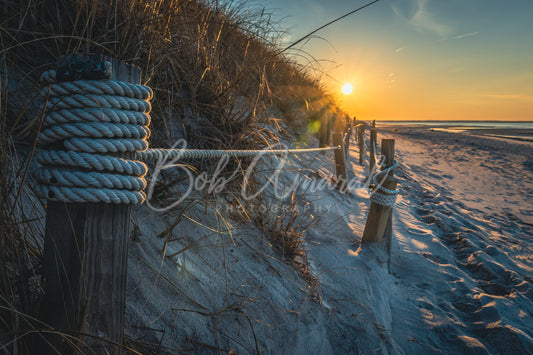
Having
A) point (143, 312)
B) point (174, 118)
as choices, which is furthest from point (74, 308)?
point (174, 118)

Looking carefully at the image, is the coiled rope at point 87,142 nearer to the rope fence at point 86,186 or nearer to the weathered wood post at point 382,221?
the rope fence at point 86,186

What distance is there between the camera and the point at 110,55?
1386 millimetres

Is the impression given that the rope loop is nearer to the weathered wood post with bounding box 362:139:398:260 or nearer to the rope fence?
the rope fence

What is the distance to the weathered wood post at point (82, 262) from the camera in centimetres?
71

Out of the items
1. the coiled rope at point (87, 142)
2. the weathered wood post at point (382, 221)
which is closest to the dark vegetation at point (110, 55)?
the coiled rope at point (87, 142)

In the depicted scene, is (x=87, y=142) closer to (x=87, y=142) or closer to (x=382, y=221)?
(x=87, y=142)

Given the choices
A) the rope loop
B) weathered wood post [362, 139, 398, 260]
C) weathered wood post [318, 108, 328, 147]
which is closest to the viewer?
the rope loop

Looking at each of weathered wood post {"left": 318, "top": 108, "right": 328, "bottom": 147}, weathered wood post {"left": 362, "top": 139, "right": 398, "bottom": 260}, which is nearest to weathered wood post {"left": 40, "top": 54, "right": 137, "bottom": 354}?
weathered wood post {"left": 362, "top": 139, "right": 398, "bottom": 260}

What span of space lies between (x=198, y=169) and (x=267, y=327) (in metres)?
1.00

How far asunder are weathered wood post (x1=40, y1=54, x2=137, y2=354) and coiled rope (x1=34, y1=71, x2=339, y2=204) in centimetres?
4

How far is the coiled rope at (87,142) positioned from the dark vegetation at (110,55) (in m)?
0.07

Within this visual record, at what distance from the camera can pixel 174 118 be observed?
1871mm

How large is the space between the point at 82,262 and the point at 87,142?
0.29 meters

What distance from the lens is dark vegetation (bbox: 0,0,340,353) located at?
76 cm
